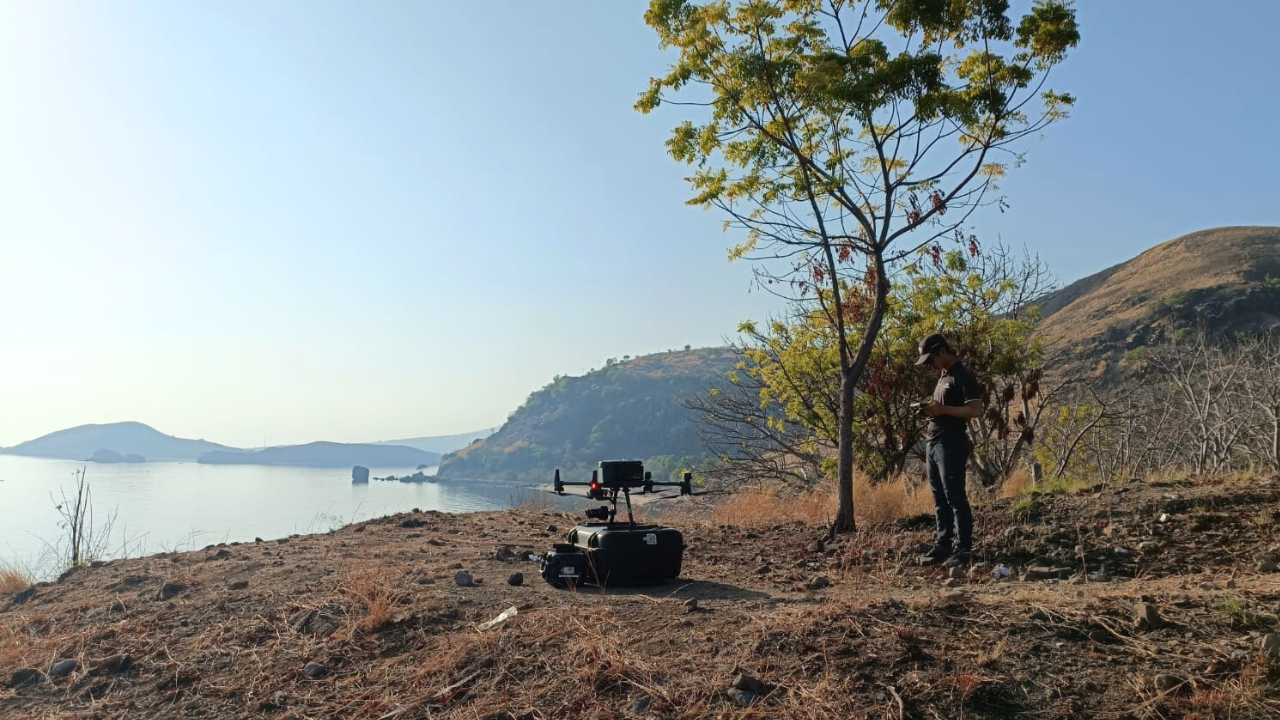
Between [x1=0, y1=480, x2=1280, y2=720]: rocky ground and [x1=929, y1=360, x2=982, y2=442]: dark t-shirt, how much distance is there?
1.07 metres

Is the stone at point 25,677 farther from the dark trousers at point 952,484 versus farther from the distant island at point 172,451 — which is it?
the distant island at point 172,451

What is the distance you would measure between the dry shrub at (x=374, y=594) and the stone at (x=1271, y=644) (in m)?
4.83

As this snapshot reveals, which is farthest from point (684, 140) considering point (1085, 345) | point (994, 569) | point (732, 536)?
point (1085, 345)

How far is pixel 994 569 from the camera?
246 inches

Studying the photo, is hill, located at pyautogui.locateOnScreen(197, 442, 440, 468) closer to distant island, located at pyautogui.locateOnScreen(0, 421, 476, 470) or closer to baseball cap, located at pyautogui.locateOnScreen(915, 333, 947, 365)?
distant island, located at pyautogui.locateOnScreen(0, 421, 476, 470)

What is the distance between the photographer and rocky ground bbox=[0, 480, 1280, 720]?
143 inches

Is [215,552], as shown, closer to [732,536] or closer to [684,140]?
[732,536]

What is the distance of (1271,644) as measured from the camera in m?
3.53

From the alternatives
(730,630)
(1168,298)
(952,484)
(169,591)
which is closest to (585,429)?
(1168,298)

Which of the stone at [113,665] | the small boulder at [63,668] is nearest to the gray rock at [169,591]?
the small boulder at [63,668]

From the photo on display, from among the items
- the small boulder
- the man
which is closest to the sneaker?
the man

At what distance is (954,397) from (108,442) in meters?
130

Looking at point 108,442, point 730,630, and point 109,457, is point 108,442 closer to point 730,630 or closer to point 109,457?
point 109,457

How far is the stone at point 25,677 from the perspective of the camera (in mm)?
5684
